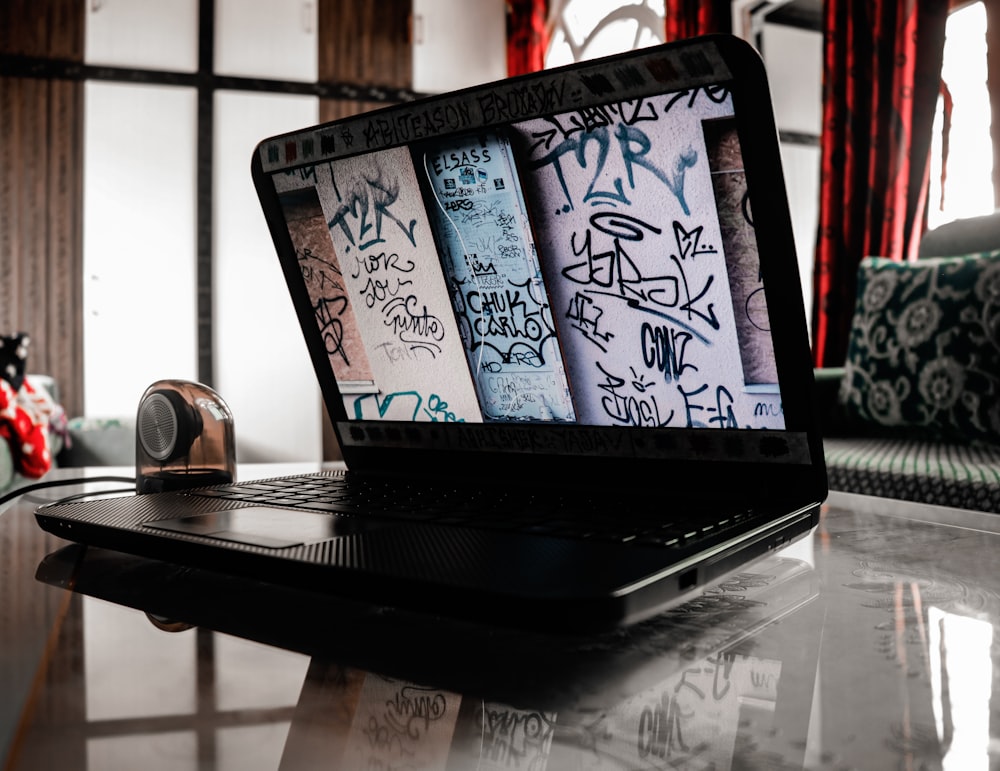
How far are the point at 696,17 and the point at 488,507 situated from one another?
311 centimetres

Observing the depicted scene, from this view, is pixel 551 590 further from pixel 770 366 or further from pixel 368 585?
pixel 770 366

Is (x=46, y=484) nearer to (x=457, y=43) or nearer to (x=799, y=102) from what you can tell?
(x=799, y=102)

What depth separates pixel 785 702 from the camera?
283 mm

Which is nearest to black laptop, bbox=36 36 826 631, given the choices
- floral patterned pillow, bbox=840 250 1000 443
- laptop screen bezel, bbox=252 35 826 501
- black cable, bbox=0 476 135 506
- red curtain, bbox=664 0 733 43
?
laptop screen bezel, bbox=252 35 826 501

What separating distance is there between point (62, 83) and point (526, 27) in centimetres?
222

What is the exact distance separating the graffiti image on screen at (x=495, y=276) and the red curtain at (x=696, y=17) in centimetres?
273

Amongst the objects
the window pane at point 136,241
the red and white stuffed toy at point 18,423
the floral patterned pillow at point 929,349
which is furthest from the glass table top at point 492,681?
the window pane at point 136,241

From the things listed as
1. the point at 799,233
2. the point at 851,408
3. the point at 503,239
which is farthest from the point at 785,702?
the point at 799,233

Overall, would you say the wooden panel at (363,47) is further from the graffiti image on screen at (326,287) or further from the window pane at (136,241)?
the graffiti image on screen at (326,287)

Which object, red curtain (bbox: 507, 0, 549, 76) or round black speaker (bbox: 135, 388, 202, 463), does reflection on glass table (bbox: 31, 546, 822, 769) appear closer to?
round black speaker (bbox: 135, 388, 202, 463)

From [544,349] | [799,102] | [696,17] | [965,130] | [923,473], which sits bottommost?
[923,473]

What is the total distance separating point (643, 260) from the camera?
0.53m

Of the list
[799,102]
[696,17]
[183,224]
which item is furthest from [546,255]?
[183,224]

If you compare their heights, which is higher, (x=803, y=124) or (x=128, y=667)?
(x=803, y=124)
